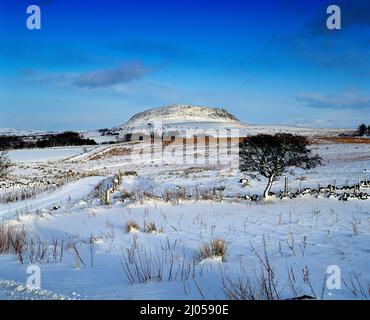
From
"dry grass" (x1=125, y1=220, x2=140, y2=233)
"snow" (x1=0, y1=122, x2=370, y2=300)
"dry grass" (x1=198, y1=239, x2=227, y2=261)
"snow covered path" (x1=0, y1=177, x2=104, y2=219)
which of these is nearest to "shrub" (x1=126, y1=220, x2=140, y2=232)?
"dry grass" (x1=125, y1=220, x2=140, y2=233)

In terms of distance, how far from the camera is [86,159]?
6253cm

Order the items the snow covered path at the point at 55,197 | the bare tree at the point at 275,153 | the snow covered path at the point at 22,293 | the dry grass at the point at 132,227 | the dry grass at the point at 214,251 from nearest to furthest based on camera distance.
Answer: the snow covered path at the point at 22,293 < the dry grass at the point at 214,251 < the dry grass at the point at 132,227 < the bare tree at the point at 275,153 < the snow covered path at the point at 55,197

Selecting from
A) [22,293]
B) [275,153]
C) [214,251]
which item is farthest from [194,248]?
[275,153]

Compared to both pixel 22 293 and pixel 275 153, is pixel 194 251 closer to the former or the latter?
pixel 22 293

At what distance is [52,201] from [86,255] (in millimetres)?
13806

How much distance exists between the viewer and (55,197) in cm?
2206

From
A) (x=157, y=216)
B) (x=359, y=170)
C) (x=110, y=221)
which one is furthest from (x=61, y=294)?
(x=359, y=170)

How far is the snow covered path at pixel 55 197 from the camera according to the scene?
1813 cm

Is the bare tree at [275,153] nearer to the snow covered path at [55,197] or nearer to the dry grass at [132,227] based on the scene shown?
the dry grass at [132,227]

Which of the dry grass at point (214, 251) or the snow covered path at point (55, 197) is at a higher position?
the dry grass at point (214, 251)

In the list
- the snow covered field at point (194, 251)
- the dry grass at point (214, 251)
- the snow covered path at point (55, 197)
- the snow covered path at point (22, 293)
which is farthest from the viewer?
the snow covered path at point (55, 197)

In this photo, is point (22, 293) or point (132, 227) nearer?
point (22, 293)

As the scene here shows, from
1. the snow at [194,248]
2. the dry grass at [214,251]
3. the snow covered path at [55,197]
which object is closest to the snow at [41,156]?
the snow covered path at [55,197]
